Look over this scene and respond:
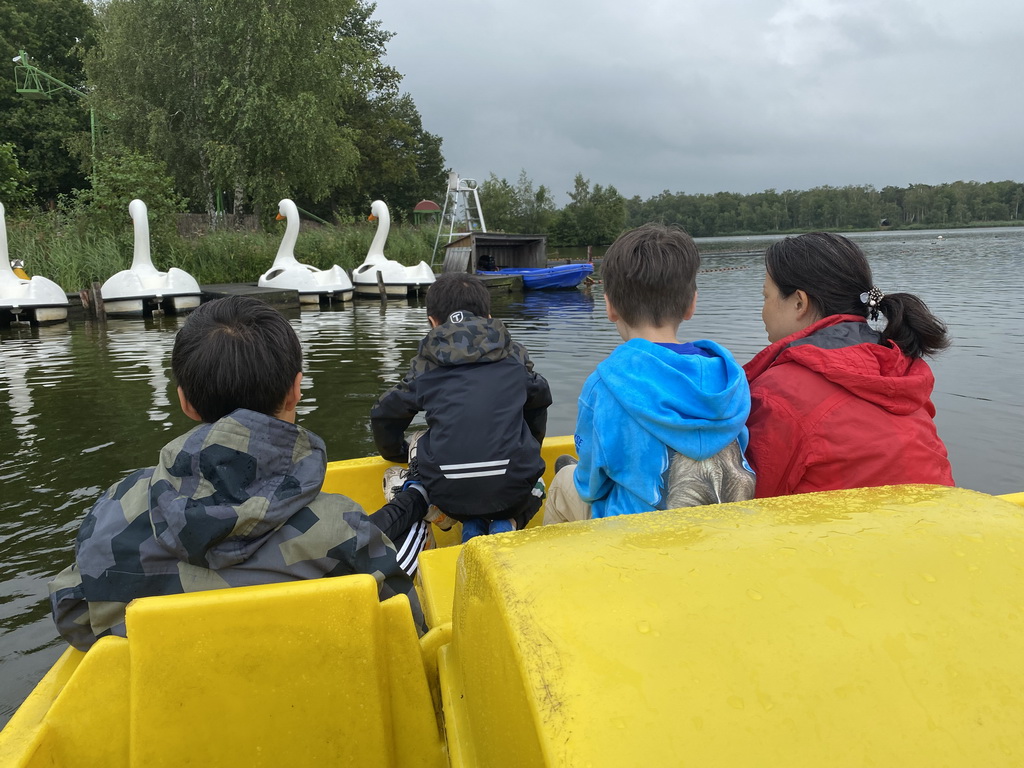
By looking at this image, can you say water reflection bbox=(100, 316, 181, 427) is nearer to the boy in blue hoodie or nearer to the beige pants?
the beige pants

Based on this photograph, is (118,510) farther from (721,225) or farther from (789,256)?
(721,225)

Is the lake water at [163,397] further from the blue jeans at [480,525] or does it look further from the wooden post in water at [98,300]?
the blue jeans at [480,525]

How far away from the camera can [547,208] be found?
61.8 m

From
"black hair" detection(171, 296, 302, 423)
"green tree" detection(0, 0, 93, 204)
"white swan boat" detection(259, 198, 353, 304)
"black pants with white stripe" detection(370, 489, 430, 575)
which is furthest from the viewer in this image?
"green tree" detection(0, 0, 93, 204)

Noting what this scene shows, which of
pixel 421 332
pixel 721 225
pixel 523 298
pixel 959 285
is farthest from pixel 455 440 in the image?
pixel 721 225

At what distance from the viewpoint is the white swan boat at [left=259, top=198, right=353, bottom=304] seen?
17.3 m

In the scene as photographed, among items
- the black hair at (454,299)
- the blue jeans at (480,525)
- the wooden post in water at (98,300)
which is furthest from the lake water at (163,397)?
the black hair at (454,299)

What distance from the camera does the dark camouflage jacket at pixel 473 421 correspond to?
2.55 metres

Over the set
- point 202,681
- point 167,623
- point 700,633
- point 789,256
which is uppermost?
point 789,256

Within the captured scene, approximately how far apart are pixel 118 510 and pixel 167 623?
1.18 feet

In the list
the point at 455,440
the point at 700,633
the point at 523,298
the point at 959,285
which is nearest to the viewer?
the point at 700,633

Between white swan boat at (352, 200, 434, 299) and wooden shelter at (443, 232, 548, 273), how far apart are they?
13.5 ft

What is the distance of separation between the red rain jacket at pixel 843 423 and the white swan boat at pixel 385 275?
1782 cm

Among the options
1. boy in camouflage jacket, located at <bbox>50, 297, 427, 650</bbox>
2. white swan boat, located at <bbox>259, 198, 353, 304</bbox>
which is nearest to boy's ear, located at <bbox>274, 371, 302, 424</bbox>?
boy in camouflage jacket, located at <bbox>50, 297, 427, 650</bbox>
